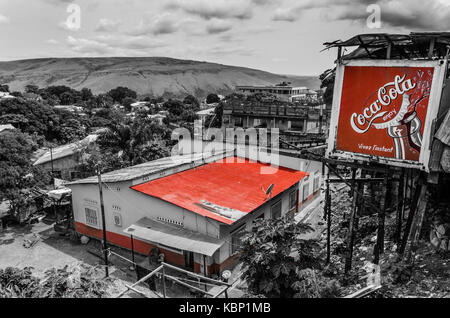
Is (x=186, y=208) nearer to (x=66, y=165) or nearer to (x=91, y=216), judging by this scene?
(x=91, y=216)

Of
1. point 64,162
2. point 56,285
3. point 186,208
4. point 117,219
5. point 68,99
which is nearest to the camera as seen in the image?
point 56,285

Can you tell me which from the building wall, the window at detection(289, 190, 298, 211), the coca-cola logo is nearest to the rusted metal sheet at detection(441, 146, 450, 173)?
the coca-cola logo

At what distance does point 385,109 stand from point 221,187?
35.1 feet

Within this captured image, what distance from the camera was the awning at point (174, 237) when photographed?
14.2 metres

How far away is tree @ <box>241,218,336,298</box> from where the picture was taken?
9.57 metres

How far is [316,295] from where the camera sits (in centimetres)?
834

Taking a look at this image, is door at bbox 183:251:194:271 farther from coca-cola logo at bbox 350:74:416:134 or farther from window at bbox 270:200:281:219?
coca-cola logo at bbox 350:74:416:134

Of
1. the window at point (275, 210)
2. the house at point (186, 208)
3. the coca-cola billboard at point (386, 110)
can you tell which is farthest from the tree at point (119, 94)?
the coca-cola billboard at point (386, 110)

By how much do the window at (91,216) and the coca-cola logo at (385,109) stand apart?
1476 centimetres

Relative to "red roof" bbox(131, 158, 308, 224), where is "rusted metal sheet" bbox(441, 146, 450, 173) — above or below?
above

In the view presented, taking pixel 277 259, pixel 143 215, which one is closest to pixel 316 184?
pixel 143 215

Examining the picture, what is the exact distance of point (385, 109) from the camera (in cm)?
1088

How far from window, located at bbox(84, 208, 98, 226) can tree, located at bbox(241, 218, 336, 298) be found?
38.4 feet
